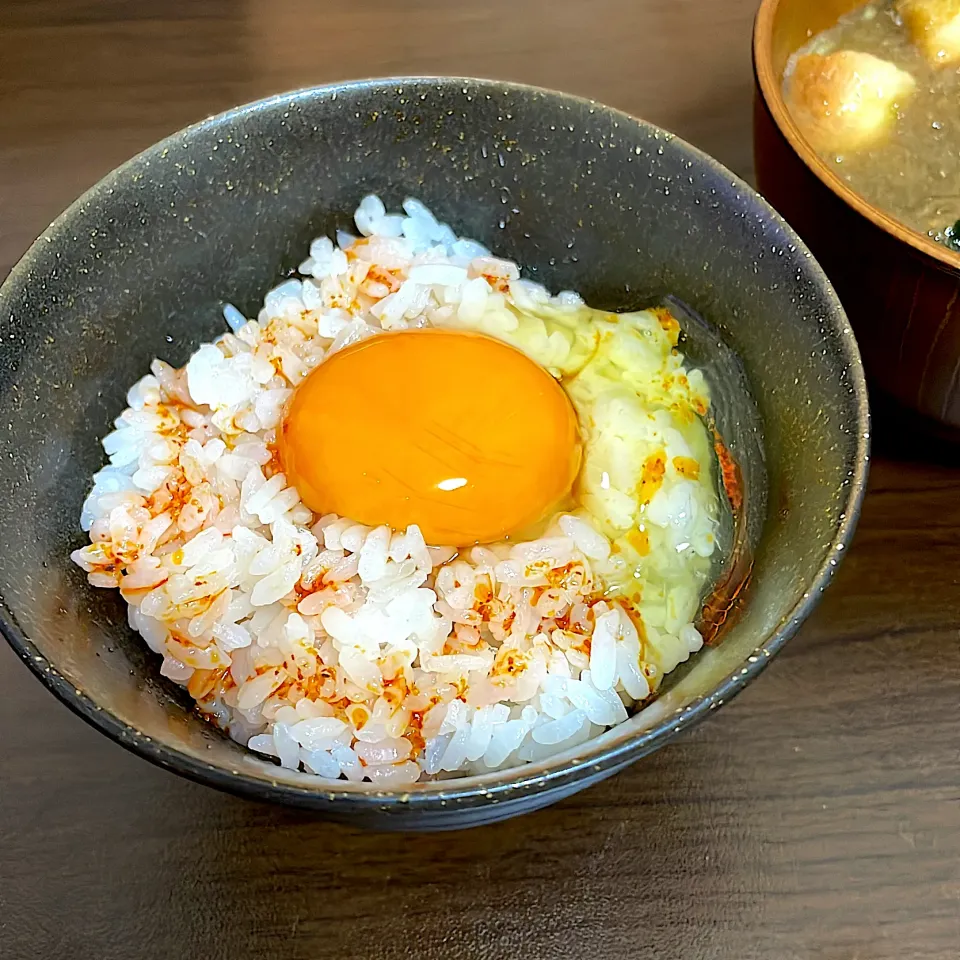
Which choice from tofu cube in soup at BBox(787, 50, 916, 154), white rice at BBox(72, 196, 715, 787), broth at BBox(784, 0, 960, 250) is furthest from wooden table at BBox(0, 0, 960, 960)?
tofu cube in soup at BBox(787, 50, 916, 154)

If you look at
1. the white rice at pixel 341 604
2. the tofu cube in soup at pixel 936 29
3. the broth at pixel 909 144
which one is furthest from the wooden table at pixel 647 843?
the tofu cube in soup at pixel 936 29

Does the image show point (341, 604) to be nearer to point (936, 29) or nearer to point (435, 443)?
point (435, 443)

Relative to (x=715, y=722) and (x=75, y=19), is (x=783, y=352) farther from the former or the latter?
(x=75, y=19)

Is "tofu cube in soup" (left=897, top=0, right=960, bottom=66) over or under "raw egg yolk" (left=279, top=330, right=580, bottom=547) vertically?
over

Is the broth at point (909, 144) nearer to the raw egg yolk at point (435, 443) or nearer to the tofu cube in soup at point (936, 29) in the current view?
the tofu cube in soup at point (936, 29)

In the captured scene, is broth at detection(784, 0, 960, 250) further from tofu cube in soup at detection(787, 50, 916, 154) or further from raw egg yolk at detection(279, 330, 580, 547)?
raw egg yolk at detection(279, 330, 580, 547)

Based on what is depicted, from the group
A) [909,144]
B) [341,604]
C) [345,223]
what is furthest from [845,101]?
[341,604]
